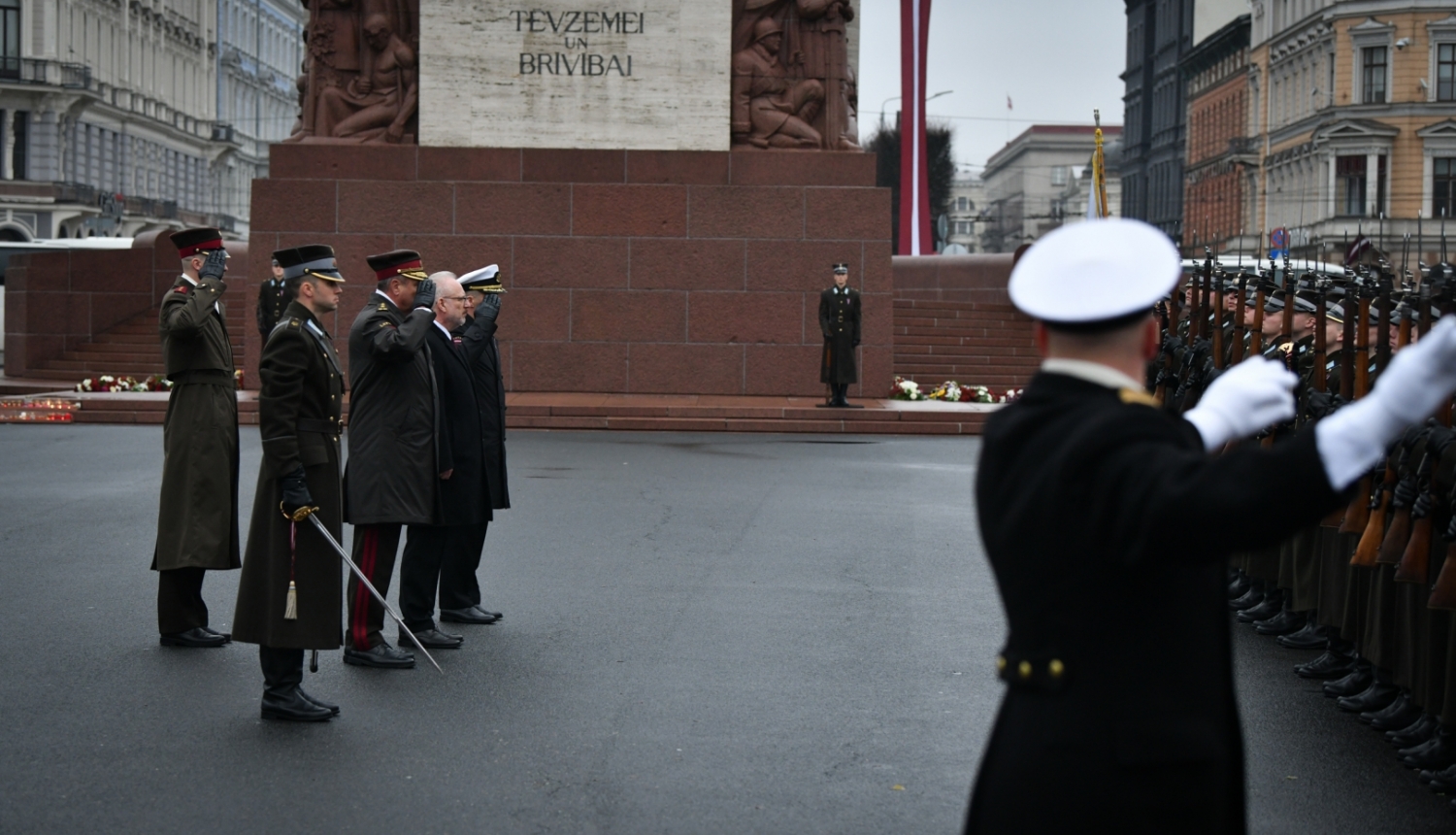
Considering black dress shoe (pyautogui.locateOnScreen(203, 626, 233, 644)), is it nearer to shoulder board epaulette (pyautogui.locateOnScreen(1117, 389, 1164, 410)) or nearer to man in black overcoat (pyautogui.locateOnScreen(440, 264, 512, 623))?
man in black overcoat (pyautogui.locateOnScreen(440, 264, 512, 623))

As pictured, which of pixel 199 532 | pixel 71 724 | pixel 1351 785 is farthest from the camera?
pixel 199 532

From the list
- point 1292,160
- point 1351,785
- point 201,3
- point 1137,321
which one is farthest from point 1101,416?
point 201,3

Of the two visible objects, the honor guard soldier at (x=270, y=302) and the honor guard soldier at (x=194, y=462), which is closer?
the honor guard soldier at (x=194, y=462)

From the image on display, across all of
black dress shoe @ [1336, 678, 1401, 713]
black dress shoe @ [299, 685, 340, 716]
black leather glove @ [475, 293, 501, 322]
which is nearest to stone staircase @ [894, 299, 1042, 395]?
black leather glove @ [475, 293, 501, 322]

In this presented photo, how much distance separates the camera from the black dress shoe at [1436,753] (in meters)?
5.66

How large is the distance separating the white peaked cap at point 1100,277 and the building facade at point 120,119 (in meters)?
54.5

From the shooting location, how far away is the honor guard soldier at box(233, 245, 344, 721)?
632 cm

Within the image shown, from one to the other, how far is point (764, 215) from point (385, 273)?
44.5ft

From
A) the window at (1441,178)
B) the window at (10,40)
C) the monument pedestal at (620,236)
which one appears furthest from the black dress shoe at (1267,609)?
the window at (1441,178)

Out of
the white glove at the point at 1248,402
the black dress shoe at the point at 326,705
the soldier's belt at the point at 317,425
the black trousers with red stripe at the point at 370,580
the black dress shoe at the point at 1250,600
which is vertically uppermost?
the white glove at the point at 1248,402

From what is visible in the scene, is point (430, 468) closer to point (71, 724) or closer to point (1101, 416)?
point (71, 724)

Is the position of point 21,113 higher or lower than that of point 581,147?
higher

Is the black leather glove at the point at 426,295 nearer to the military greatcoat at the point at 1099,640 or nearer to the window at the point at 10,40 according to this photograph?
the military greatcoat at the point at 1099,640

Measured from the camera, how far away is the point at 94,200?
64.4 meters
